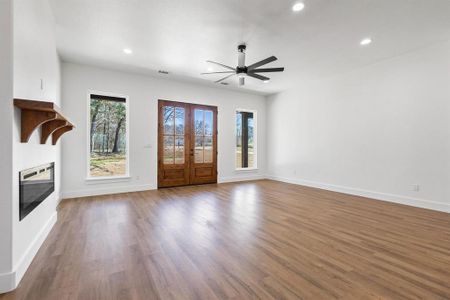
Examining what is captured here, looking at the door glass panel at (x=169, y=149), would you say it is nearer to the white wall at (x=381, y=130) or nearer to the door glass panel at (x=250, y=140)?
the door glass panel at (x=250, y=140)

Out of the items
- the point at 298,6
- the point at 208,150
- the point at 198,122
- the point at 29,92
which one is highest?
the point at 298,6

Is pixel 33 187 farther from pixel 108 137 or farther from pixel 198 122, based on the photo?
pixel 198 122

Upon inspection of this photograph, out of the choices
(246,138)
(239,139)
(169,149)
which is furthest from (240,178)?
(169,149)

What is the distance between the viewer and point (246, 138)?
329 inches

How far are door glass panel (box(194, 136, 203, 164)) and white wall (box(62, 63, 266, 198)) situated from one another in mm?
653

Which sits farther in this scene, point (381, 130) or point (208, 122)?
point (208, 122)

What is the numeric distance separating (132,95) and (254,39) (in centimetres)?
357

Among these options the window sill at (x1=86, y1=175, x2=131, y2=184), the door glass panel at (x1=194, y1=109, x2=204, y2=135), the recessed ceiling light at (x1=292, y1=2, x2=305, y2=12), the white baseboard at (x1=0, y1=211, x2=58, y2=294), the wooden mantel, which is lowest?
the white baseboard at (x1=0, y1=211, x2=58, y2=294)

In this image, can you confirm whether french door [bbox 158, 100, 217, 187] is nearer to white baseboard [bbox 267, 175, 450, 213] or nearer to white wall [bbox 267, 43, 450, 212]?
white wall [bbox 267, 43, 450, 212]

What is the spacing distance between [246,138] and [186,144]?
2693mm

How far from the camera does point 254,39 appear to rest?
3.85 meters

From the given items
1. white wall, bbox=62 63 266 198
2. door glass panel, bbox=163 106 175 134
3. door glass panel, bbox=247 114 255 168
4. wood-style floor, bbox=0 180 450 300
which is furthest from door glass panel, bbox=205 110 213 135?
wood-style floor, bbox=0 180 450 300

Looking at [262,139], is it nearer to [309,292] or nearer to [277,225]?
[277,225]
